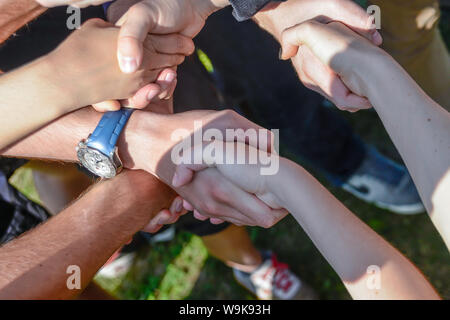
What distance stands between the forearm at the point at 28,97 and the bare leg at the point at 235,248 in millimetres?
1061

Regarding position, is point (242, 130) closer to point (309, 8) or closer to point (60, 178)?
point (309, 8)

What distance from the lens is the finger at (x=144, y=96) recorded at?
5.85 ft

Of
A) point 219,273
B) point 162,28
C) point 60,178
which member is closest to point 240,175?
point 162,28

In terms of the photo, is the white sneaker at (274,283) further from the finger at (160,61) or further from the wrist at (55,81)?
the wrist at (55,81)

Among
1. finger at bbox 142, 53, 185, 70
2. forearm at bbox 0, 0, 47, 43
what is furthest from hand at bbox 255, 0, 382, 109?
forearm at bbox 0, 0, 47, 43

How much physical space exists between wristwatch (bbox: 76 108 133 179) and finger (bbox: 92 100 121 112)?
2cm

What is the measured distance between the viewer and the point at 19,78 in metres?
1.59

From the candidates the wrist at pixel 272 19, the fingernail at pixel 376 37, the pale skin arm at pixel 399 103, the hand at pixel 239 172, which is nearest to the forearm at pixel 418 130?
the pale skin arm at pixel 399 103

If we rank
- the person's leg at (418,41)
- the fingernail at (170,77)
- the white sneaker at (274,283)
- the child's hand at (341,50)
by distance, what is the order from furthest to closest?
1. the white sneaker at (274,283)
2. the person's leg at (418,41)
3. the fingernail at (170,77)
4. the child's hand at (341,50)

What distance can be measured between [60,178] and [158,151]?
33.1 inches

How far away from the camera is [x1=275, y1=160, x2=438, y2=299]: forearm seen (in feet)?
3.52

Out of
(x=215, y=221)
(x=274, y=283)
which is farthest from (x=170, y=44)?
(x=274, y=283)

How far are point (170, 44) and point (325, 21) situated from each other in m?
0.61

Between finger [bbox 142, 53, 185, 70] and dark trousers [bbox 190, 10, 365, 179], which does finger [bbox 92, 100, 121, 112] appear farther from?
dark trousers [bbox 190, 10, 365, 179]
